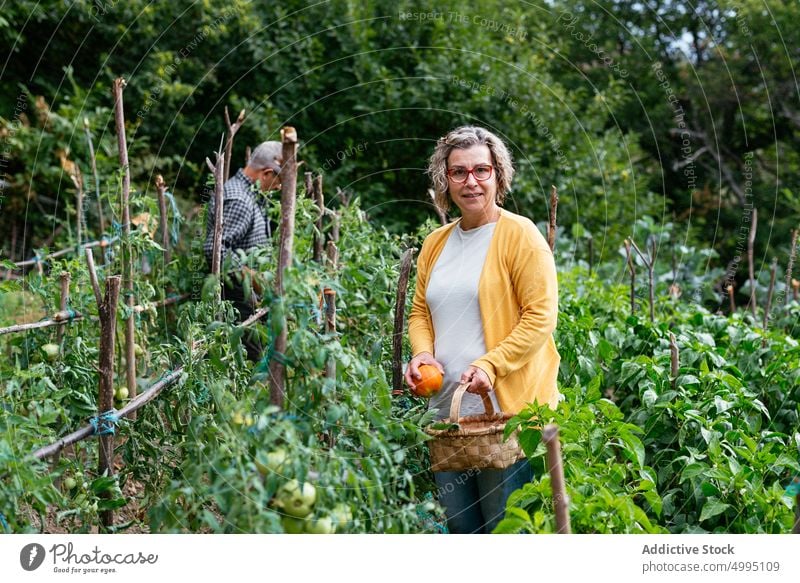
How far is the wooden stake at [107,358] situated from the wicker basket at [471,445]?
0.96 meters

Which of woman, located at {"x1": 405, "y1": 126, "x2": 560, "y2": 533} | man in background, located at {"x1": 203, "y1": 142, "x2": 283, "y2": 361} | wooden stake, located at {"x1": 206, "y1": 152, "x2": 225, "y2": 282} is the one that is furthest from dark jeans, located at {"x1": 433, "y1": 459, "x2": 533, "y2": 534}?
man in background, located at {"x1": 203, "y1": 142, "x2": 283, "y2": 361}

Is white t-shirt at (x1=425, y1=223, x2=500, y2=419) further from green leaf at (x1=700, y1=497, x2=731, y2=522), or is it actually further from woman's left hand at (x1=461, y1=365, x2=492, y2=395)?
green leaf at (x1=700, y1=497, x2=731, y2=522)

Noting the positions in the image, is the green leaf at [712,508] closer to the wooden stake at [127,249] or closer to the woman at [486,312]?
the woman at [486,312]

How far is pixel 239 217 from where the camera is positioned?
3.81 m

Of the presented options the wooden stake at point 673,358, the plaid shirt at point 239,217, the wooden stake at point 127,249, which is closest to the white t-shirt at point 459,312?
the wooden stake at point 673,358

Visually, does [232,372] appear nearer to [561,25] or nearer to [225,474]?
[225,474]

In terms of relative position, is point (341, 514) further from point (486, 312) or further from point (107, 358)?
point (107, 358)

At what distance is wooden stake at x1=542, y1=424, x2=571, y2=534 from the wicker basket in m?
0.41

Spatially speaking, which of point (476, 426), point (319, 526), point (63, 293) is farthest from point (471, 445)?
point (63, 293)

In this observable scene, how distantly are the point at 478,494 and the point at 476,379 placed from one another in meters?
0.38

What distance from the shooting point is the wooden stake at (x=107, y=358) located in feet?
7.99
